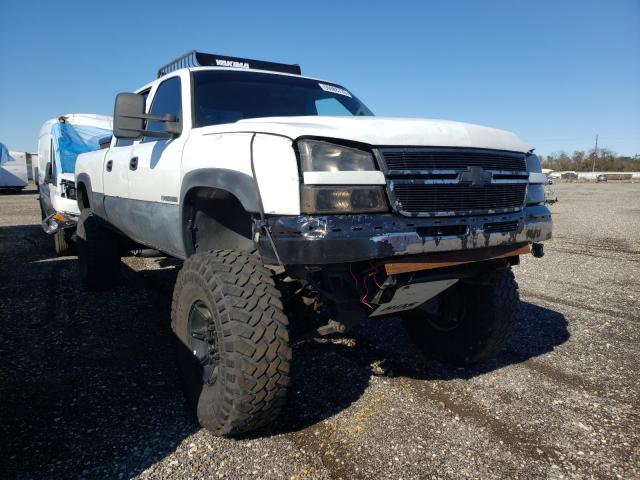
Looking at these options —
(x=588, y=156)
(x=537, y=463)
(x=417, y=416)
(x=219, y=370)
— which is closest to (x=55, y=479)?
(x=219, y=370)

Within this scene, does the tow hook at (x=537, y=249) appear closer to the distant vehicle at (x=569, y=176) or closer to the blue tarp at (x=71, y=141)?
the blue tarp at (x=71, y=141)

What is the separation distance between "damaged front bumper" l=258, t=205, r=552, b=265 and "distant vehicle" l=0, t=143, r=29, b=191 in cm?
2963

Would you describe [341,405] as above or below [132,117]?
below

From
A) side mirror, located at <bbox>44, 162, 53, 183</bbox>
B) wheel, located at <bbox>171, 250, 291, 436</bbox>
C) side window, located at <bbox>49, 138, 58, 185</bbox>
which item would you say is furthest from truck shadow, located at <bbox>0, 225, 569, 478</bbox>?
side mirror, located at <bbox>44, 162, 53, 183</bbox>

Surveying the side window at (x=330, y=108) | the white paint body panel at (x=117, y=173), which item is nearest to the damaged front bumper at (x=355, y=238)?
the side window at (x=330, y=108)

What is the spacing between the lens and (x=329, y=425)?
270cm

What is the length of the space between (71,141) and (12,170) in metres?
21.1

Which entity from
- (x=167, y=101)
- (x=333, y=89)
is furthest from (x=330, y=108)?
(x=167, y=101)

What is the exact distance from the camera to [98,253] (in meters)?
5.23

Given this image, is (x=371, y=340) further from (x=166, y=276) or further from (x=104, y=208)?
(x=166, y=276)

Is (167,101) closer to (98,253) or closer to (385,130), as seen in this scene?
(385,130)

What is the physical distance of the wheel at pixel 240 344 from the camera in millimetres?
2295

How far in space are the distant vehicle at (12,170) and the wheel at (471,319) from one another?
29.3 m

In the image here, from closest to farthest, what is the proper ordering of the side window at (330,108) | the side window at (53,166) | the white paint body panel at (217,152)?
the white paint body panel at (217,152) → the side window at (330,108) → the side window at (53,166)
